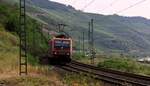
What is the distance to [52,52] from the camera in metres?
51.7

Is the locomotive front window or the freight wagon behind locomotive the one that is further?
the locomotive front window

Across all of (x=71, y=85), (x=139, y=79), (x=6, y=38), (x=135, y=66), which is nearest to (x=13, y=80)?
(x=71, y=85)

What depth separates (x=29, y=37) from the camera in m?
74.1

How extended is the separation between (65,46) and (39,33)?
35.6 metres

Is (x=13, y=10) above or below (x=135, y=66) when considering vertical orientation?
above

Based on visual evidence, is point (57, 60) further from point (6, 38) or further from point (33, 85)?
point (33, 85)

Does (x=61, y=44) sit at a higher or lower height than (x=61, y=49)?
higher

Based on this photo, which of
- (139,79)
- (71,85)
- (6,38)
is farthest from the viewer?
(6,38)

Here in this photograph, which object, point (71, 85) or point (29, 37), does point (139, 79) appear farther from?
point (29, 37)

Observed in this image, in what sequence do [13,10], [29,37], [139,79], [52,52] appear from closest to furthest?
[139,79]
[52,52]
[29,37]
[13,10]

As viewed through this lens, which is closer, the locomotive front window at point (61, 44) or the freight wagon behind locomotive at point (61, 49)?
the freight wagon behind locomotive at point (61, 49)

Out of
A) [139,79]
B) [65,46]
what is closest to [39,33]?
[65,46]

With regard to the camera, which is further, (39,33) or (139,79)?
(39,33)

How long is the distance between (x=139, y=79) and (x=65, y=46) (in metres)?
25.4
